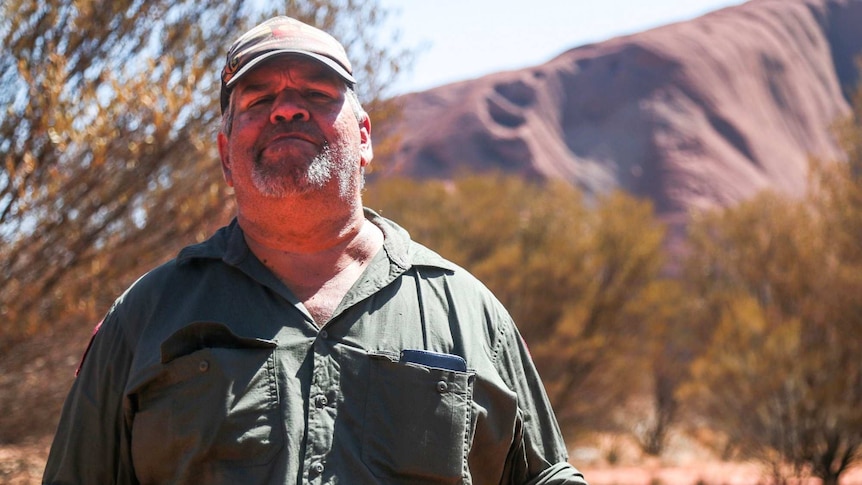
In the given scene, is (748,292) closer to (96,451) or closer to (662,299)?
(662,299)

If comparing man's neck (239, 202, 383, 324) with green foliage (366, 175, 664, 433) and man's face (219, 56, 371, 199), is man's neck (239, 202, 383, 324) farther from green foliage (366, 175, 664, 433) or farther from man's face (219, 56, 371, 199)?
green foliage (366, 175, 664, 433)

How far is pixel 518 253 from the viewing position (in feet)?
56.3

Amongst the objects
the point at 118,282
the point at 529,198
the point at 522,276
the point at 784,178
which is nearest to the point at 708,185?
the point at 784,178

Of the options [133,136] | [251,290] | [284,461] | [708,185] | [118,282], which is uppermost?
[708,185]

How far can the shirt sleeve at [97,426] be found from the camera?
1901mm

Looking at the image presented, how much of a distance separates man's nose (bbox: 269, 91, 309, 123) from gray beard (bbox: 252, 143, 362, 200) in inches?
3.5

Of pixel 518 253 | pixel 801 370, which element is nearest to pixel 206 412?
pixel 801 370

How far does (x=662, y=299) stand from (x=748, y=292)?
164cm

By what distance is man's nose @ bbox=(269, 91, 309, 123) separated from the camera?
81.7 inches

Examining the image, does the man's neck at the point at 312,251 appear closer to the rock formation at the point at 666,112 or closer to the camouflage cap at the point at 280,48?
the camouflage cap at the point at 280,48

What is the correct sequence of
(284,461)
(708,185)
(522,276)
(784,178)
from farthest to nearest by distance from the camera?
(784,178)
(708,185)
(522,276)
(284,461)

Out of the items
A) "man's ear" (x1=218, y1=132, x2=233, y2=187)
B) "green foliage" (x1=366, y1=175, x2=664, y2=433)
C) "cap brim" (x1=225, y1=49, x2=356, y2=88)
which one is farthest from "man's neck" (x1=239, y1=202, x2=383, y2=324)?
"green foliage" (x1=366, y1=175, x2=664, y2=433)

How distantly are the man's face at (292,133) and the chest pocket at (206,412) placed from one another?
376 millimetres

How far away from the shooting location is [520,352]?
7.29 ft
